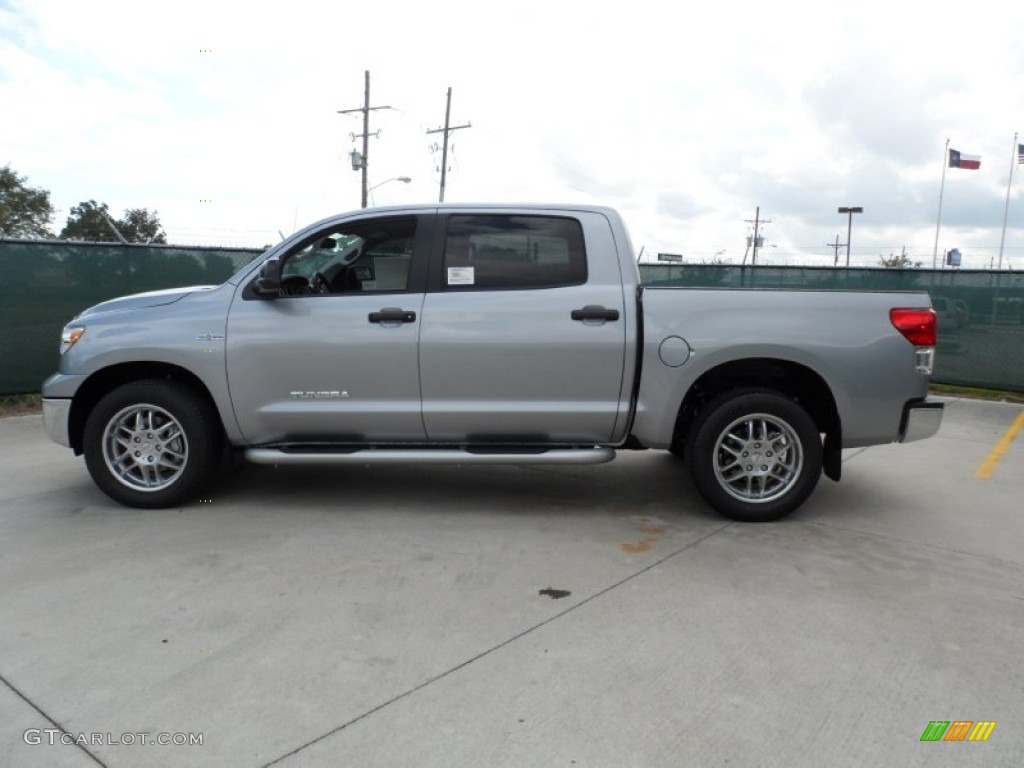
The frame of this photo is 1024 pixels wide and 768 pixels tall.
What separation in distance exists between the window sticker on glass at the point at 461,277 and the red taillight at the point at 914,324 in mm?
2573

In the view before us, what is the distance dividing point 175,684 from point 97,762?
46 cm

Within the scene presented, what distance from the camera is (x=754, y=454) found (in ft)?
16.0

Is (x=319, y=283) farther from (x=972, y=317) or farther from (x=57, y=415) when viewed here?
(x=972, y=317)

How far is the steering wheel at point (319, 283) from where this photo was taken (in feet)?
16.7

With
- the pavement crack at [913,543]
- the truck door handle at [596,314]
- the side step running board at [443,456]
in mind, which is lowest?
the pavement crack at [913,543]

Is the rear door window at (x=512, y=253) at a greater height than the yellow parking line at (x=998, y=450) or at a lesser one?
greater

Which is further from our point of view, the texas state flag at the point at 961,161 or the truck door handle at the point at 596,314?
the texas state flag at the point at 961,161

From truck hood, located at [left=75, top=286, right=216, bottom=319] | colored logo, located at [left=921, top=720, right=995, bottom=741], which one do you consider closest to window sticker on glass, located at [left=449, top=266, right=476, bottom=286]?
truck hood, located at [left=75, top=286, right=216, bottom=319]

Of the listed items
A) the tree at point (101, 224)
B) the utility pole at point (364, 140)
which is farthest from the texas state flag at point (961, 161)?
the tree at point (101, 224)

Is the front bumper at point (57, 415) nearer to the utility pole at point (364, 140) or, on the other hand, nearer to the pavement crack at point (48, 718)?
the pavement crack at point (48, 718)

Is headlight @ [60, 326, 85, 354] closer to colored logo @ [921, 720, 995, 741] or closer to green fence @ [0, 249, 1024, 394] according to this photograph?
green fence @ [0, 249, 1024, 394]

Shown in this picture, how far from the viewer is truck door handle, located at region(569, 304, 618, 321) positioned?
15.8 ft

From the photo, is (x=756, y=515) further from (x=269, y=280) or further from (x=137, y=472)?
(x=137, y=472)

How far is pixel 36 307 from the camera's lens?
8.88 meters
